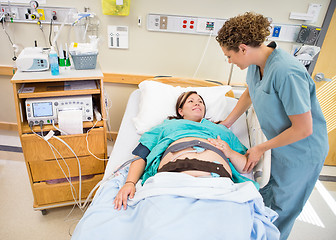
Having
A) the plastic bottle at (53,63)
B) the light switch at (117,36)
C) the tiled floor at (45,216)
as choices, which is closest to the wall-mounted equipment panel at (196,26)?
the light switch at (117,36)

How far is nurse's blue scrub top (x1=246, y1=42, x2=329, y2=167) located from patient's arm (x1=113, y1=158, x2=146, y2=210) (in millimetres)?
752

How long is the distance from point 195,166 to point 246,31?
0.71m

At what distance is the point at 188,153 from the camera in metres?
1.46

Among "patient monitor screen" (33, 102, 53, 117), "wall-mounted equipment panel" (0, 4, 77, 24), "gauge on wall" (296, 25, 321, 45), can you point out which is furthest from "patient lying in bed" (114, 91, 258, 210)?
"wall-mounted equipment panel" (0, 4, 77, 24)

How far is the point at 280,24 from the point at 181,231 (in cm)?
205

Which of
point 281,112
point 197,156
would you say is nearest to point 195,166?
point 197,156

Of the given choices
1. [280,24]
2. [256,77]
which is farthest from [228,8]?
[256,77]

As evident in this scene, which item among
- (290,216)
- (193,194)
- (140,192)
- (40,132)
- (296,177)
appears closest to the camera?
(193,194)

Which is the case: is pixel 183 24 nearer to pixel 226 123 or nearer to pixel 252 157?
pixel 226 123

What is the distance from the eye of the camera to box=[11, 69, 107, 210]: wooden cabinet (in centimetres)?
166

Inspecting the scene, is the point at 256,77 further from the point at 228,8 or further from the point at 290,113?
the point at 228,8

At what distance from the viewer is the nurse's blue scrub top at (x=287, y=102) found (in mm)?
1230

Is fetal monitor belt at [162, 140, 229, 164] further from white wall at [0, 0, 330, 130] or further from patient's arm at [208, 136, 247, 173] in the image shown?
white wall at [0, 0, 330, 130]

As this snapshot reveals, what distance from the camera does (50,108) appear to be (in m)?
1.70
